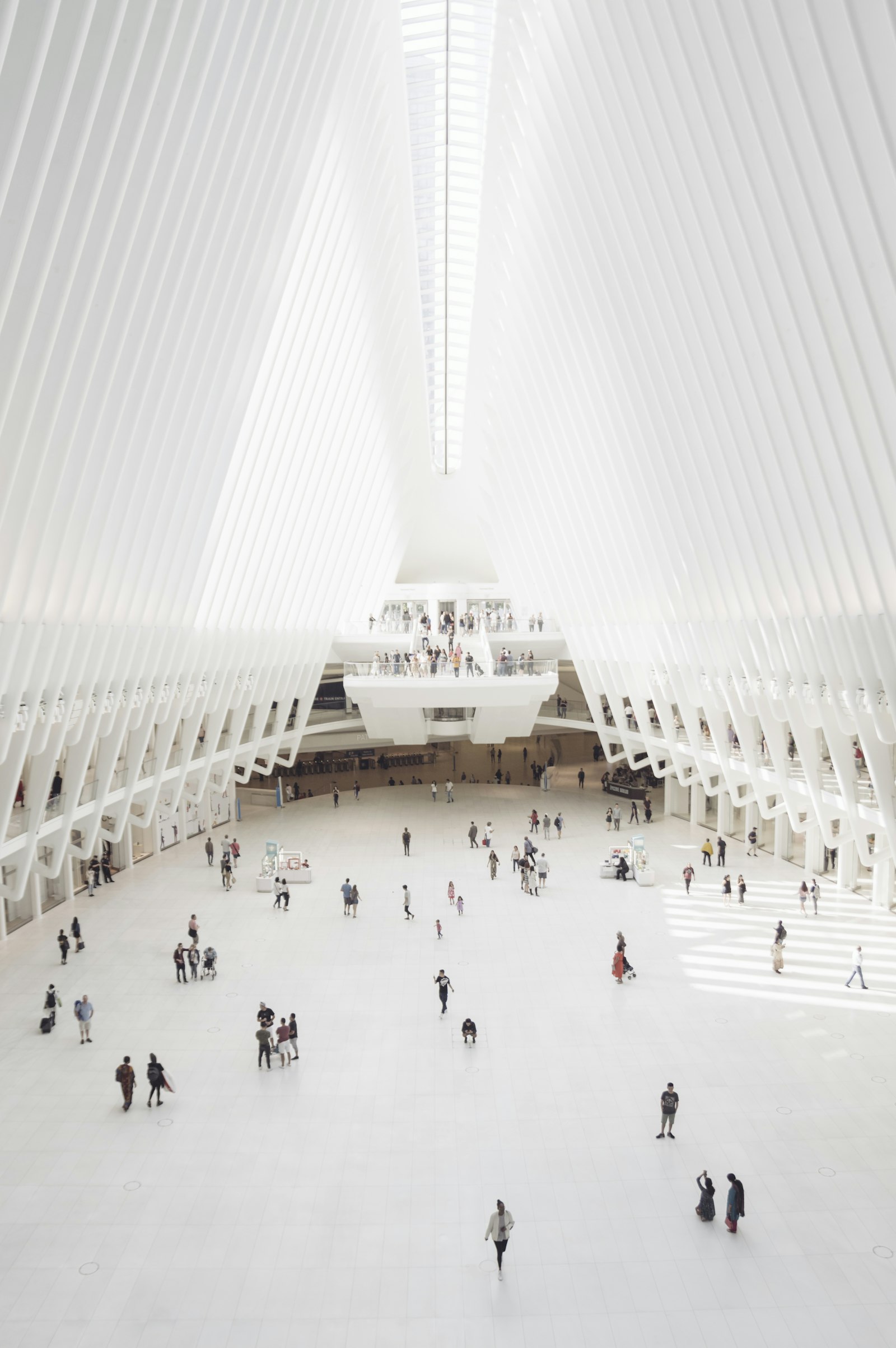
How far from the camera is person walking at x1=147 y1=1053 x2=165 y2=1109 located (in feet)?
39.4

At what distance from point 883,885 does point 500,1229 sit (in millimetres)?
14571

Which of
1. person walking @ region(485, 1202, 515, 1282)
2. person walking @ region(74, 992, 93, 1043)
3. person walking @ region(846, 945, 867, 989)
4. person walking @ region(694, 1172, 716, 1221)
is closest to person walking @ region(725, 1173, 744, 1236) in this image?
person walking @ region(694, 1172, 716, 1221)

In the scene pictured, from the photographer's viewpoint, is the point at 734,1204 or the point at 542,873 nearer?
the point at 734,1204

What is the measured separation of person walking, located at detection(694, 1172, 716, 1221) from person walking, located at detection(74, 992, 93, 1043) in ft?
30.5

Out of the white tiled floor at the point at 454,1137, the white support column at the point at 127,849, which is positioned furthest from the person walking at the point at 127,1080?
the white support column at the point at 127,849

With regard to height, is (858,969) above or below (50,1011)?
above

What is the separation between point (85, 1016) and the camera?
13.8 metres

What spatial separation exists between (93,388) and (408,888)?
46.5 feet

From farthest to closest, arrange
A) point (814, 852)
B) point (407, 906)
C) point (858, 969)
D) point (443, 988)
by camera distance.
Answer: point (814, 852), point (407, 906), point (858, 969), point (443, 988)

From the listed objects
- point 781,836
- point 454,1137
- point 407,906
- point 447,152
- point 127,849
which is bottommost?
point 454,1137

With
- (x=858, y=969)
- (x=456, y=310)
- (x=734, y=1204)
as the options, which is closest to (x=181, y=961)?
(x=734, y=1204)

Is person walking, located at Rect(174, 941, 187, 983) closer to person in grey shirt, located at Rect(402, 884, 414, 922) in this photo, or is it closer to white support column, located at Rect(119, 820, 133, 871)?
person in grey shirt, located at Rect(402, 884, 414, 922)

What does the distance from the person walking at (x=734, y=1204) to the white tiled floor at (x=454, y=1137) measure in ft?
0.61

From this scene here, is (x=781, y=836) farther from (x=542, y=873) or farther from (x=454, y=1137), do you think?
(x=454, y=1137)
